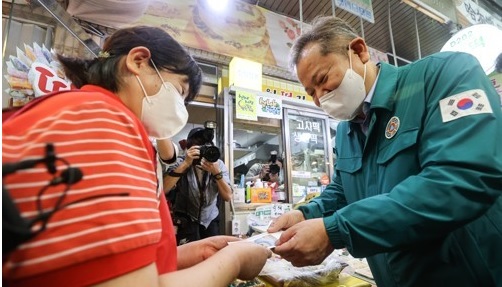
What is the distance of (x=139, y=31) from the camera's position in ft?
2.71

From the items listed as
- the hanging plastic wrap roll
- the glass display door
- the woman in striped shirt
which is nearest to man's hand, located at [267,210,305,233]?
the woman in striped shirt

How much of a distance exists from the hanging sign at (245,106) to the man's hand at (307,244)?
238 centimetres

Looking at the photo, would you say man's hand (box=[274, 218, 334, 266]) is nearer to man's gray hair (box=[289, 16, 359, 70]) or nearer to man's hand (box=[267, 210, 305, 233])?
man's hand (box=[267, 210, 305, 233])

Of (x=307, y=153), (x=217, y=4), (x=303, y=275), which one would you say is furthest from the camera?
(x=307, y=153)

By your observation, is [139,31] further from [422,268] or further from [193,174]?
[193,174]

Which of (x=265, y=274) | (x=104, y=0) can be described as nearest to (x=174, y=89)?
(x=265, y=274)

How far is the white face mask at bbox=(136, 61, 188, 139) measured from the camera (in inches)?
32.6

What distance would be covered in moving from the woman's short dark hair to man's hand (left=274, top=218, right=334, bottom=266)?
0.69m

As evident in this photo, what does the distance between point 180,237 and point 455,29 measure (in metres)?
4.79

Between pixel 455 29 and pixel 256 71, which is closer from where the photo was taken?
pixel 256 71

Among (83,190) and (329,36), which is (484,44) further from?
(83,190)

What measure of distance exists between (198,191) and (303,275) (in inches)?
66.9

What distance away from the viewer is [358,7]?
9.70 ft

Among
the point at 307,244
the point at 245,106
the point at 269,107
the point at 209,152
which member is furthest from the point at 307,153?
the point at 307,244
